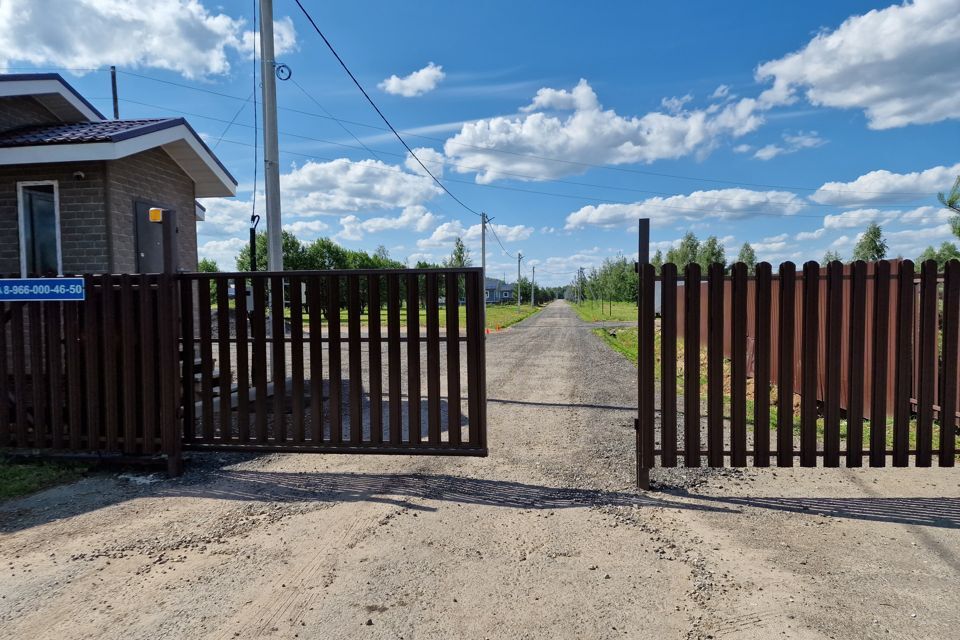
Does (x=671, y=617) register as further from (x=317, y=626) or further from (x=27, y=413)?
(x=27, y=413)

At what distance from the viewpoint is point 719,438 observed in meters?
5.05

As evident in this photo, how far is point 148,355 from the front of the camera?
5695mm

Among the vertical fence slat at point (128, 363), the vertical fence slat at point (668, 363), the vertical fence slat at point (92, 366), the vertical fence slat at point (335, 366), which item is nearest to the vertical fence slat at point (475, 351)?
the vertical fence slat at point (335, 366)

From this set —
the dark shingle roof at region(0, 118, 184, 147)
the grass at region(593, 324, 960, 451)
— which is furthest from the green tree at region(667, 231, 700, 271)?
the dark shingle roof at region(0, 118, 184, 147)

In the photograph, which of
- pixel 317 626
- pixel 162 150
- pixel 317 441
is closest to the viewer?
pixel 317 626

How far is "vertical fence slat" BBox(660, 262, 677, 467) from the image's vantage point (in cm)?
494

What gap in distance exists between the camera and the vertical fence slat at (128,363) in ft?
18.9

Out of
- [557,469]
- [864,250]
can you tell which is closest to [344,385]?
[557,469]

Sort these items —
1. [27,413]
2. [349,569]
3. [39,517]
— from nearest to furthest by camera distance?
[349,569] < [39,517] < [27,413]

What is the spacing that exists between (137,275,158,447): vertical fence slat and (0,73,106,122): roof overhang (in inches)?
202

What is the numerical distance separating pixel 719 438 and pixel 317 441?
12.3 feet

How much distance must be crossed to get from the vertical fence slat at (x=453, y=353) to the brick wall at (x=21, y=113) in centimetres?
801

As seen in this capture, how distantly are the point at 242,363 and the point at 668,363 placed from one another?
4.17 metres

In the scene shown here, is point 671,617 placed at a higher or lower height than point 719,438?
lower
